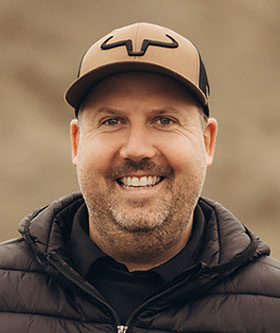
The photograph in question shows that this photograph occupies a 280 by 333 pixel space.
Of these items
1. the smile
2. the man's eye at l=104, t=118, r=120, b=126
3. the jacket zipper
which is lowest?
the jacket zipper

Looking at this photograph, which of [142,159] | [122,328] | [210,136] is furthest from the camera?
[210,136]

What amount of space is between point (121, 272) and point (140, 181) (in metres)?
0.28

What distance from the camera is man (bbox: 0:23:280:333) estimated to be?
4.85ft

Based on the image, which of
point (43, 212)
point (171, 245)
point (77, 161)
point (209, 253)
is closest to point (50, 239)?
point (43, 212)

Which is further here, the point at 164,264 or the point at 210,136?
the point at 210,136

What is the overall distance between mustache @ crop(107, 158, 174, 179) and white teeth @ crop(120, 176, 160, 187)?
0.9 inches

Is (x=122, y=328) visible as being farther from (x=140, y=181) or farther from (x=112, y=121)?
(x=112, y=121)

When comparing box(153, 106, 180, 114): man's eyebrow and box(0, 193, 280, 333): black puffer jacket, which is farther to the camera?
box(153, 106, 180, 114): man's eyebrow

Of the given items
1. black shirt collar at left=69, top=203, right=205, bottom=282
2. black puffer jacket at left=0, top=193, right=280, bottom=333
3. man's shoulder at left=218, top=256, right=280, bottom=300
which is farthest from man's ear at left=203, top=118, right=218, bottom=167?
man's shoulder at left=218, top=256, right=280, bottom=300

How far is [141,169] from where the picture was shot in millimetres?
1574

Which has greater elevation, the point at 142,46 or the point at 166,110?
the point at 142,46

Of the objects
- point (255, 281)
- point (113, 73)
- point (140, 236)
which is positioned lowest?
point (255, 281)

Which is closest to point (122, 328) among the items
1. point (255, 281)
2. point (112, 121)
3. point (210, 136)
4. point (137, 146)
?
point (255, 281)

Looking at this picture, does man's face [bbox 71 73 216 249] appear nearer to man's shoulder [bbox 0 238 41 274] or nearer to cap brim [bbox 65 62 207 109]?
Answer: cap brim [bbox 65 62 207 109]
